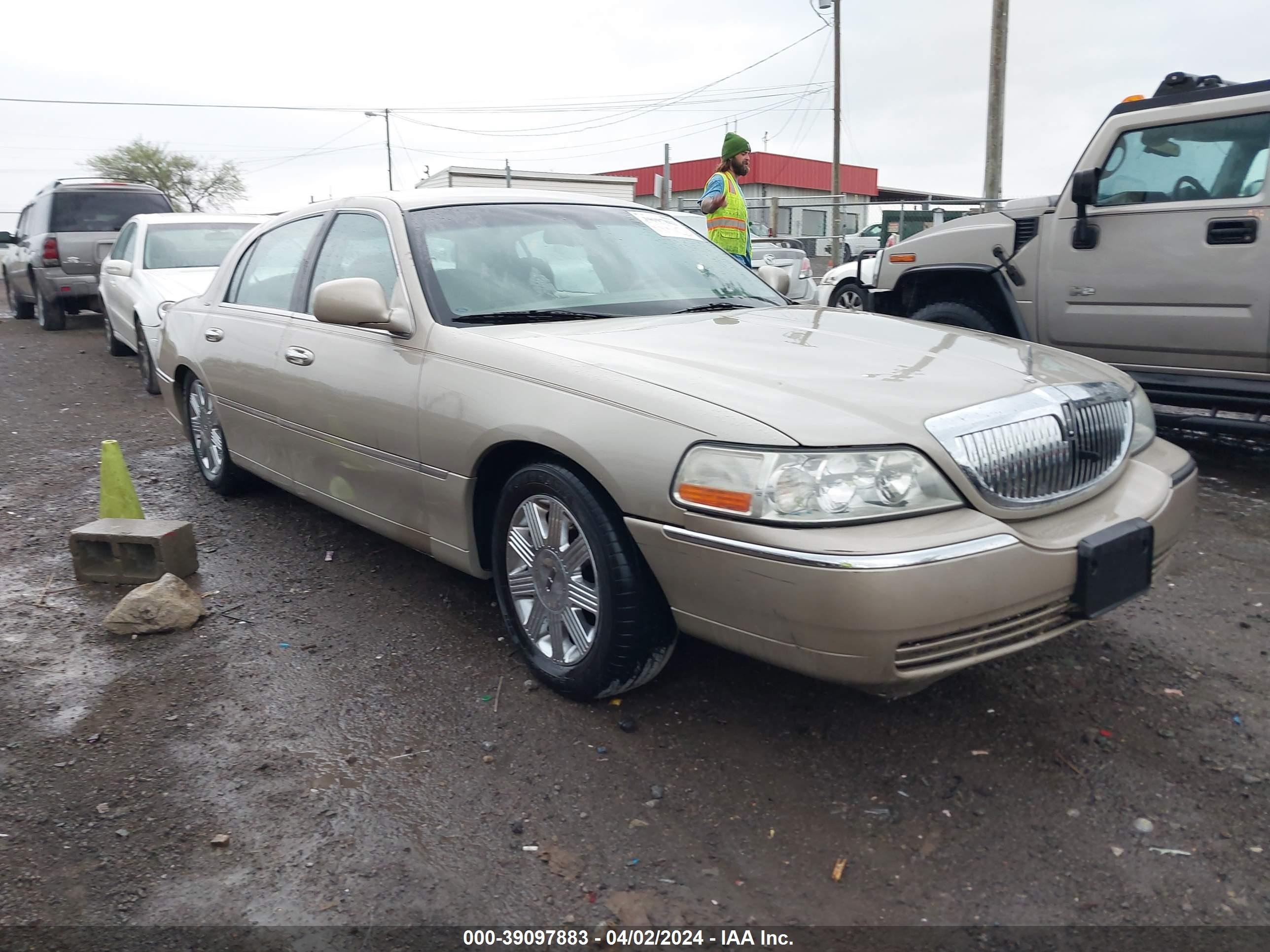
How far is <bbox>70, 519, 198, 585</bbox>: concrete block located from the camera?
4309mm

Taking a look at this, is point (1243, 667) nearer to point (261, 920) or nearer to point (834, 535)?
point (834, 535)

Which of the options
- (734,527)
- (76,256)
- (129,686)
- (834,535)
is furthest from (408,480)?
(76,256)

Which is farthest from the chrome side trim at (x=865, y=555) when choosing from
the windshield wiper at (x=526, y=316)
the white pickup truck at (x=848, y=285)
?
the white pickup truck at (x=848, y=285)

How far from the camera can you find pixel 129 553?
435cm

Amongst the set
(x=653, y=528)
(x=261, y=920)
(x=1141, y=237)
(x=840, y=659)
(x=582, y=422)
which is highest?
(x=1141, y=237)

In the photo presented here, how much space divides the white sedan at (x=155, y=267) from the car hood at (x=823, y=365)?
19.7 feet

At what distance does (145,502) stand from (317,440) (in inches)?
83.2

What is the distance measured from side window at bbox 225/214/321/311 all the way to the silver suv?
Result: 29.1 feet

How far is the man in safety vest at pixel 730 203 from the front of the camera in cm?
721

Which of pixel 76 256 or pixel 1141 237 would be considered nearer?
pixel 1141 237

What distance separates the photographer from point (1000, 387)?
2.83 meters

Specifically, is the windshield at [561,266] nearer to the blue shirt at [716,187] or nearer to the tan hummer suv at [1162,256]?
the tan hummer suv at [1162,256]

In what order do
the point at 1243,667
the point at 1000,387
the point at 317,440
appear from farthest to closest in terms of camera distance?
the point at 317,440
the point at 1243,667
the point at 1000,387

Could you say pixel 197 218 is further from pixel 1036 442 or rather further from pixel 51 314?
pixel 1036 442
